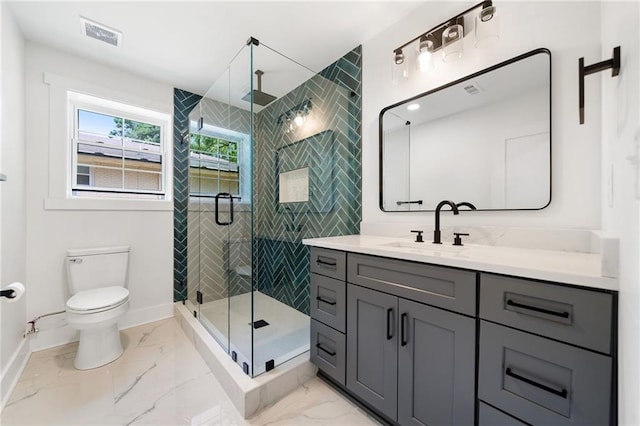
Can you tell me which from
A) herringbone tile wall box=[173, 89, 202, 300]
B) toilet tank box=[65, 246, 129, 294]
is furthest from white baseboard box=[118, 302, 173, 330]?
toilet tank box=[65, 246, 129, 294]

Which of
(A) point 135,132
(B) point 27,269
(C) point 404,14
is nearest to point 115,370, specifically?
(B) point 27,269

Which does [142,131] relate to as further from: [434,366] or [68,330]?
[434,366]

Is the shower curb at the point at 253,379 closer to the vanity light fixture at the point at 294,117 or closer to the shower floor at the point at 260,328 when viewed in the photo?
the shower floor at the point at 260,328

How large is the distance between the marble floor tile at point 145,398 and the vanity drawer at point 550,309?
37.9 inches

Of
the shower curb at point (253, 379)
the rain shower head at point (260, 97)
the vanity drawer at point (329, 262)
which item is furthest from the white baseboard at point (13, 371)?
the rain shower head at point (260, 97)

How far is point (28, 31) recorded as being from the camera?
6.15 feet

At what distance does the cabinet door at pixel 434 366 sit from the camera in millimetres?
967

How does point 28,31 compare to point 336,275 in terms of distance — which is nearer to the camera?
point 336,275

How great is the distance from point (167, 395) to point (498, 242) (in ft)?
6.84

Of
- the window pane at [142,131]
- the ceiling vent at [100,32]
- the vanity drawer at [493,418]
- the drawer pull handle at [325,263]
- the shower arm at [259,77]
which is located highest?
the ceiling vent at [100,32]

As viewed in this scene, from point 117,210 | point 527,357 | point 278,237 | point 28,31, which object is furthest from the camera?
point 278,237

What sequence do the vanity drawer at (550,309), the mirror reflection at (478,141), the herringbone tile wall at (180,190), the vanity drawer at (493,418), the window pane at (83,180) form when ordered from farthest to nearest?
the herringbone tile wall at (180,190) → the window pane at (83,180) → the mirror reflection at (478,141) → the vanity drawer at (493,418) → the vanity drawer at (550,309)

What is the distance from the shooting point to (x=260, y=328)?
81.2 inches

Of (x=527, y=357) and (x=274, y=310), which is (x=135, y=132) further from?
(x=527, y=357)
